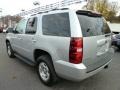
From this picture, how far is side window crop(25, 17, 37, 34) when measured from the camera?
4.12m

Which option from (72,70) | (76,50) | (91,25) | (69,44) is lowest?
(72,70)

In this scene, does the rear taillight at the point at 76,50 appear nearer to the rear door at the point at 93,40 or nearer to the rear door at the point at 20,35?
the rear door at the point at 93,40

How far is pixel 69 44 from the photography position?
293 centimetres

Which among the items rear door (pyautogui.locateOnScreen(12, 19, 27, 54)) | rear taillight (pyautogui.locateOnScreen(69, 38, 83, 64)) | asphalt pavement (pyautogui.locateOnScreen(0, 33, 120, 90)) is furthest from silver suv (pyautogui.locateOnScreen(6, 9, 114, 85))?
rear door (pyautogui.locateOnScreen(12, 19, 27, 54))

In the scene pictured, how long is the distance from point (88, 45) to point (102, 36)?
0.65 m

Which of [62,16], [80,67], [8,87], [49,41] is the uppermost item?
[62,16]

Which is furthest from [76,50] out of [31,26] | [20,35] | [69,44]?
[20,35]

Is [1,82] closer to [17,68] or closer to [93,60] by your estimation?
[17,68]

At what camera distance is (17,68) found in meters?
5.12

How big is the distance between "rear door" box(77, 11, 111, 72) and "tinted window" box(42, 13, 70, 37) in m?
0.31

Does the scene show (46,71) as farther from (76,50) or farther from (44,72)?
(76,50)

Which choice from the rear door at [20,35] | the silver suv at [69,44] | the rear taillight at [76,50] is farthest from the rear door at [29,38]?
the rear taillight at [76,50]

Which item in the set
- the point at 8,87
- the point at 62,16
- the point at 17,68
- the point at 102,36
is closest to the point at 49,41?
the point at 62,16

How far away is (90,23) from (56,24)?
78 centimetres
